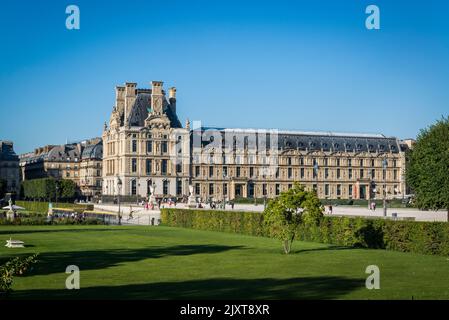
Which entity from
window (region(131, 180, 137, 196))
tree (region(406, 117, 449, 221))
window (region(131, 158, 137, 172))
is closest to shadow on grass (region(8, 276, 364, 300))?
tree (region(406, 117, 449, 221))

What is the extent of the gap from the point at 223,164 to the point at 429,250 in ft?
310

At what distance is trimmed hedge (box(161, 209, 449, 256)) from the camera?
29.5m

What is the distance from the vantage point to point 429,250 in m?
29.6

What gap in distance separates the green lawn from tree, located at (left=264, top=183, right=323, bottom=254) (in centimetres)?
87

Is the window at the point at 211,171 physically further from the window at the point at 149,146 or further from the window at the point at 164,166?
the window at the point at 149,146

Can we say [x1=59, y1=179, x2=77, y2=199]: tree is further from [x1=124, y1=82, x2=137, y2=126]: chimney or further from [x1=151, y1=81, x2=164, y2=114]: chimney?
[x1=151, y1=81, x2=164, y2=114]: chimney

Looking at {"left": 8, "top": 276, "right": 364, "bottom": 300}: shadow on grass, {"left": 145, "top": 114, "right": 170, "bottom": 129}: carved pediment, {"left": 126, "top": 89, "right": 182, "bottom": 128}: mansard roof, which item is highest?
{"left": 126, "top": 89, "right": 182, "bottom": 128}: mansard roof

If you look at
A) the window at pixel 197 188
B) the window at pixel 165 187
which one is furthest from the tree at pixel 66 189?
the window at pixel 197 188

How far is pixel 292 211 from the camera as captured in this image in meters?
31.0

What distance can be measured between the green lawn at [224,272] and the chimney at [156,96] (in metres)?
83.0

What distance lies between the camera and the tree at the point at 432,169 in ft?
167

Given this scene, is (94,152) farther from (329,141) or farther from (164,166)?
(329,141)
